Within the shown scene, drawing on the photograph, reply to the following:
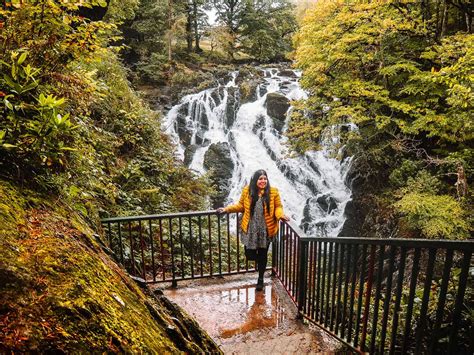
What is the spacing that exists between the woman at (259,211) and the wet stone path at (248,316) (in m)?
0.80

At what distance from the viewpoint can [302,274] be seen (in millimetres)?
4062

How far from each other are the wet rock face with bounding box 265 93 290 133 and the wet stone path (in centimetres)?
1165

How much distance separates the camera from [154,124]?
902 cm

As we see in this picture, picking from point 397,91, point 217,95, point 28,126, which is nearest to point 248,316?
point 28,126

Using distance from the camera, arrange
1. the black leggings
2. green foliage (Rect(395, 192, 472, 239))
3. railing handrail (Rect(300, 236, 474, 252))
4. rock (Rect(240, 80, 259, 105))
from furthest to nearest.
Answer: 1. rock (Rect(240, 80, 259, 105))
2. green foliage (Rect(395, 192, 472, 239))
3. the black leggings
4. railing handrail (Rect(300, 236, 474, 252))

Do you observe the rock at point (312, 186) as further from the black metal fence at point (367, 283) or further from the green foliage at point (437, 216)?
the black metal fence at point (367, 283)

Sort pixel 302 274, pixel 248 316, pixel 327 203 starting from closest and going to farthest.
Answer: pixel 302 274 → pixel 248 316 → pixel 327 203

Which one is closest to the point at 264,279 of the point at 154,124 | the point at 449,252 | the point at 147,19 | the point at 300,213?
the point at 449,252

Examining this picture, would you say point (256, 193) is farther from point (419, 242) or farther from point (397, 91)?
point (397, 91)

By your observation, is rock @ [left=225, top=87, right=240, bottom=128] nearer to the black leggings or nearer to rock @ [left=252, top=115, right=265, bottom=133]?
rock @ [left=252, top=115, right=265, bottom=133]

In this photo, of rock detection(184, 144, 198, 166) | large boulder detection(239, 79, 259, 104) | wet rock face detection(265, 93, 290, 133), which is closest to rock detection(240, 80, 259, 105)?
large boulder detection(239, 79, 259, 104)

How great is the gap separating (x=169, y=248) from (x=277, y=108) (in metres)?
11.6

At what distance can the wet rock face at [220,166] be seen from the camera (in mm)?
13105

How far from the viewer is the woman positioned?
4359 mm
